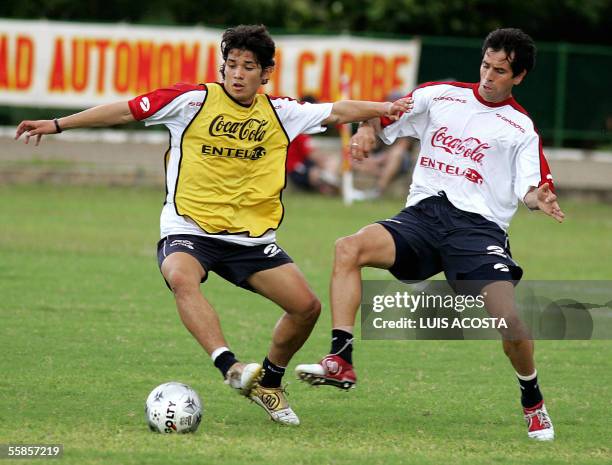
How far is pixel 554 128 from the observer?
22.3m

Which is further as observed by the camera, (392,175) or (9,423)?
(392,175)

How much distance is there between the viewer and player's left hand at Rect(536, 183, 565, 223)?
23.0 feet

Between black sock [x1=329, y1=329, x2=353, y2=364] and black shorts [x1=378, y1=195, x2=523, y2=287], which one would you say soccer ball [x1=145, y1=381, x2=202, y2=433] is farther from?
black shorts [x1=378, y1=195, x2=523, y2=287]

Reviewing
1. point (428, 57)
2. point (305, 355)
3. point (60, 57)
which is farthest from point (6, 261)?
Result: point (428, 57)

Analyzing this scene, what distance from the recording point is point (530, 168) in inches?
285

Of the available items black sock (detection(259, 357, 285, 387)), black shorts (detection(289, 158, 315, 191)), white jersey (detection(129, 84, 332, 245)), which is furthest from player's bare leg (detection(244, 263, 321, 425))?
black shorts (detection(289, 158, 315, 191))

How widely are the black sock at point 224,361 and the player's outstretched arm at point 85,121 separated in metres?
1.45

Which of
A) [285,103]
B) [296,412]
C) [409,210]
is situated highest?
[285,103]

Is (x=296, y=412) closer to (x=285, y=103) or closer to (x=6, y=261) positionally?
(x=285, y=103)

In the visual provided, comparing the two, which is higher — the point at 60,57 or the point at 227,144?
the point at 227,144

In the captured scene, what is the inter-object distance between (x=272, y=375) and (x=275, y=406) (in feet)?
0.81

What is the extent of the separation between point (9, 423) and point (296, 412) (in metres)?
1.73

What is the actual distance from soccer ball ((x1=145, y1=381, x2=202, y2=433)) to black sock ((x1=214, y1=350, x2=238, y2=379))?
0.77 ft

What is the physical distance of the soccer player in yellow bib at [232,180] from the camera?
7.09m
